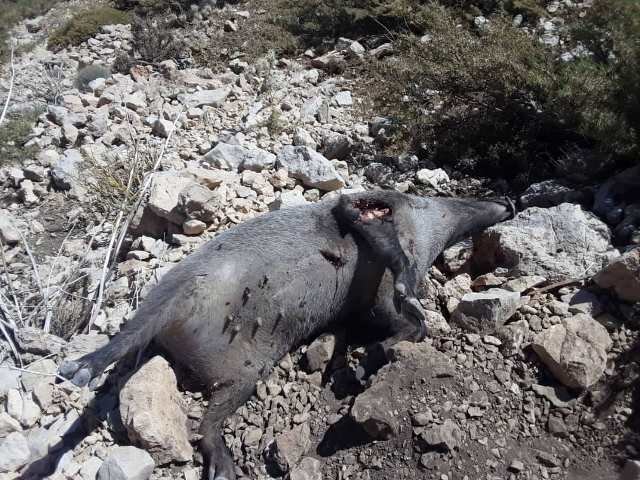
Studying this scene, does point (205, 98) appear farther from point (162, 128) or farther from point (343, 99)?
point (343, 99)

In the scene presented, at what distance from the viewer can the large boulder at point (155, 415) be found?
10.4 feet

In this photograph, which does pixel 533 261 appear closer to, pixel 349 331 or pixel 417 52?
pixel 349 331

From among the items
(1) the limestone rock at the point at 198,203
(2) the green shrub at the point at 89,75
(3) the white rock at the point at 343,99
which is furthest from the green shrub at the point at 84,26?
(1) the limestone rock at the point at 198,203

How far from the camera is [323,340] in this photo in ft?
12.9

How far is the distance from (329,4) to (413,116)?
4258 millimetres

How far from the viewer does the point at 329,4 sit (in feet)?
30.8

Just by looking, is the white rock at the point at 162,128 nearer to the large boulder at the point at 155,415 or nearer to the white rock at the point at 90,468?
the large boulder at the point at 155,415

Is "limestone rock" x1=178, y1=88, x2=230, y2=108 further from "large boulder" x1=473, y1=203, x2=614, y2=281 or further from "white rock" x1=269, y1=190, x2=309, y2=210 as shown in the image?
"large boulder" x1=473, y1=203, x2=614, y2=281

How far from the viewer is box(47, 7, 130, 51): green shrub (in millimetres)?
10844

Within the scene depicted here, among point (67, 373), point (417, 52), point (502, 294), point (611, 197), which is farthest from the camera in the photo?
point (417, 52)

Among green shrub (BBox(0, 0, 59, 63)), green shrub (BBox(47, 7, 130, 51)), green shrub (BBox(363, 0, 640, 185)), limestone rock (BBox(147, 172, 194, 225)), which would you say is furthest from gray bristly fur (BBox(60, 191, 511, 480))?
green shrub (BBox(0, 0, 59, 63))

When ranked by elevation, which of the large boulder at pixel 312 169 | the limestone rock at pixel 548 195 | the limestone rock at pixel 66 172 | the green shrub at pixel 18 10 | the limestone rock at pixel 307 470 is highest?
the limestone rock at pixel 548 195

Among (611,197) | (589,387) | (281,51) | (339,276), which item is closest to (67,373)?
(339,276)

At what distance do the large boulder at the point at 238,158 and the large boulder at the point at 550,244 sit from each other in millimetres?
2280
